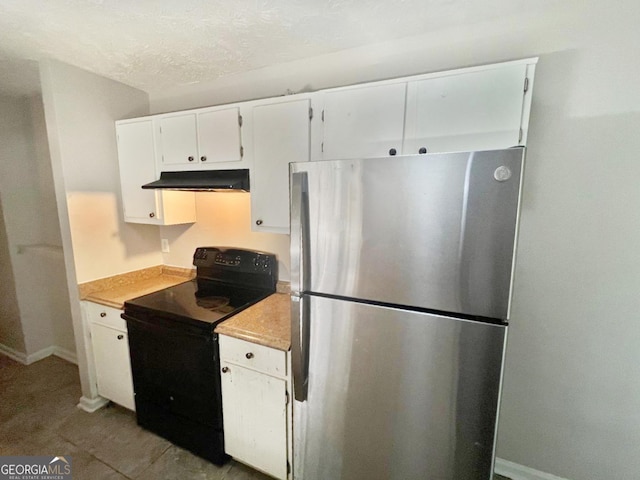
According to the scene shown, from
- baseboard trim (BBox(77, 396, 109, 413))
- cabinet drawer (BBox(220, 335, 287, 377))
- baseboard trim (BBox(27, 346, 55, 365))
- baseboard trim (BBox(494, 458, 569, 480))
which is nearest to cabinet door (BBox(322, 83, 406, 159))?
cabinet drawer (BBox(220, 335, 287, 377))

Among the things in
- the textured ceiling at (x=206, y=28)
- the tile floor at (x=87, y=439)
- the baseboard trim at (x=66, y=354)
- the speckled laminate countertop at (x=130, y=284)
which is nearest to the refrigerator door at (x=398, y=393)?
the tile floor at (x=87, y=439)

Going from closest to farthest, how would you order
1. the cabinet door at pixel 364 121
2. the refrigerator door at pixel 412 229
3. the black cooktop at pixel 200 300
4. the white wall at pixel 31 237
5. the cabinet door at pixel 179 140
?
the refrigerator door at pixel 412 229
the cabinet door at pixel 364 121
the black cooktop at pixel 200 300
the cabinet door at pixel 179 140
the white wall at pixel 31 237

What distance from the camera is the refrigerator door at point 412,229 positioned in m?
0.87

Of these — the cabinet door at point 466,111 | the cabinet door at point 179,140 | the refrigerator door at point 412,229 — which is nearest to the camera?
the refrigerator door at point 412,229

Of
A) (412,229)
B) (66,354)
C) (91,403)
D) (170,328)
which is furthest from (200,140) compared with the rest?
(66,354)

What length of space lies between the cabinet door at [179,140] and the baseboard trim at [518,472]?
2.62 m

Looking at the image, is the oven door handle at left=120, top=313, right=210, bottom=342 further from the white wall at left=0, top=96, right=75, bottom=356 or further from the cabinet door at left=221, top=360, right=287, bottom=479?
the white wall at left=0, top=96, right=75, bottom=356

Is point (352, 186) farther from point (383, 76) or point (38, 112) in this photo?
point (38, 112)

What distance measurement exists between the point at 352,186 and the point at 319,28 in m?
1.00

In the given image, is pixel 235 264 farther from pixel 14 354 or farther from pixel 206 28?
pixel 14 354

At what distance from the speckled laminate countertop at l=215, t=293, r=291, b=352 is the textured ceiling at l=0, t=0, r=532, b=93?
4.99 ft

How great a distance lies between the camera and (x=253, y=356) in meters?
1.49

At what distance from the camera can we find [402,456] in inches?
43.1

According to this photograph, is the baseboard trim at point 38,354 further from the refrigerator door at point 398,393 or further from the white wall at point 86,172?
the refrigerator door at point 398,393
